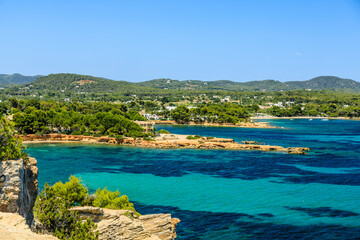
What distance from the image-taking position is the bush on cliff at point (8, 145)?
15.1 m

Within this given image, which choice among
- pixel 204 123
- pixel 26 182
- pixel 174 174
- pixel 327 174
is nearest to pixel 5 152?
pixel 26 182

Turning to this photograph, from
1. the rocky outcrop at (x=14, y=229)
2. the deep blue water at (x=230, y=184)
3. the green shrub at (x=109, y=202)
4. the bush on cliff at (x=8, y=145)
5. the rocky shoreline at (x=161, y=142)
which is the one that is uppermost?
the bush on cliff at (x=8, y=145)

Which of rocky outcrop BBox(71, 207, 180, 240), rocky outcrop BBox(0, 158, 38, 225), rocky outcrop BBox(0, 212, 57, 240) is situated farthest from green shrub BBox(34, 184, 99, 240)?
rocky outcrop BBox(0, 212, 57, 240)

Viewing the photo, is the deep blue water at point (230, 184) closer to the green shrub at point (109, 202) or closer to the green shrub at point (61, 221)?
the green shrub at point (109, 202)

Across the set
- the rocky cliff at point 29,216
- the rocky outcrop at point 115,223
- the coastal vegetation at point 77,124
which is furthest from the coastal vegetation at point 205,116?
the rocky outcrop at point 115,223

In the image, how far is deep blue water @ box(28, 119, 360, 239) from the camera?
2873cm

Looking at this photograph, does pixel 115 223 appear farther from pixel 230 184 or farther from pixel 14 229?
pixel 230 184

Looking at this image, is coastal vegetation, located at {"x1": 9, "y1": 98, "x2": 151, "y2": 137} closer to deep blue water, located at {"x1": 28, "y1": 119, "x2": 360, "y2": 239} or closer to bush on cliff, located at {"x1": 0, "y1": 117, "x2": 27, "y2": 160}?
deep blue water, located at {"x1": 28, "y1": 119, "x2": 360, "y2": 239}

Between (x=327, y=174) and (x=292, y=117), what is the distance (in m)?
149

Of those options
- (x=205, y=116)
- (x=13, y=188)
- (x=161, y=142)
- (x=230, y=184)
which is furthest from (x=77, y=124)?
(x=13, y=188)

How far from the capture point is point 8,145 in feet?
51.8

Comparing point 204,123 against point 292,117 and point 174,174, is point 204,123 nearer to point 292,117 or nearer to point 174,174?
point 292,117

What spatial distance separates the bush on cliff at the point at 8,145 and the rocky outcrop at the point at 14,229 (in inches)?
117

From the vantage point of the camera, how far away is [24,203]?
15203 millimetres
